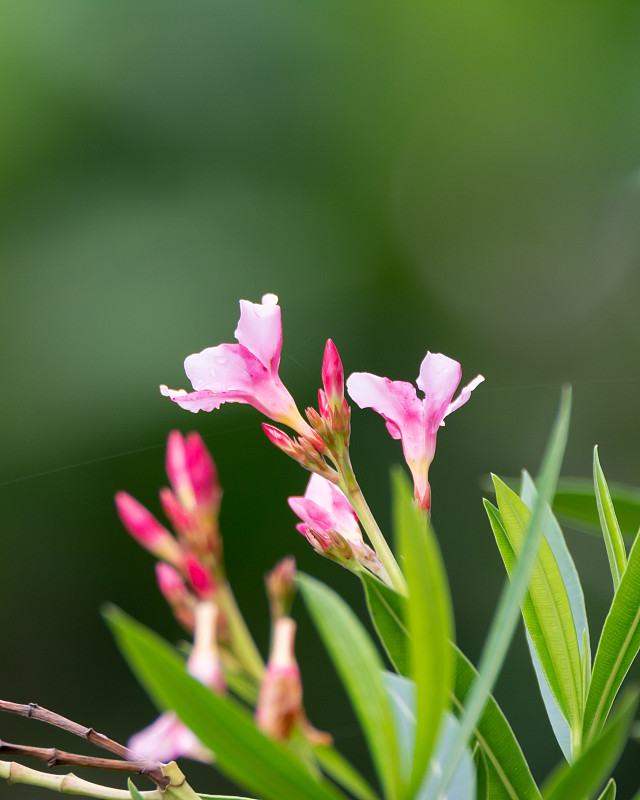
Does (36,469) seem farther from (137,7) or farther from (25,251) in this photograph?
(137,7)

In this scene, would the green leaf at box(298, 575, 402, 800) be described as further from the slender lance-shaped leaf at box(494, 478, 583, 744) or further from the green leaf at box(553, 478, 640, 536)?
the green leaf at box(553, 478, 640, 536)

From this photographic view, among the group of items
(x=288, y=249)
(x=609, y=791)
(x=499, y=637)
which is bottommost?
(x=609, y=791)

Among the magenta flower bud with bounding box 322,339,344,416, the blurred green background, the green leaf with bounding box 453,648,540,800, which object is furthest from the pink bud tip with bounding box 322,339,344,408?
the blurred green background

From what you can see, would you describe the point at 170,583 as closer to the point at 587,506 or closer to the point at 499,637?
the point at 499,637

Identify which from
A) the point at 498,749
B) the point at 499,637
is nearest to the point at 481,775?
the point at 498,749

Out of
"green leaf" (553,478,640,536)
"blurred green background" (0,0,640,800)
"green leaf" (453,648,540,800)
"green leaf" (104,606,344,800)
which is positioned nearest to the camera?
"green leaf" (104,606,344,800)

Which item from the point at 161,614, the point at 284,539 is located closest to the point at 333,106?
the point at 284,539
